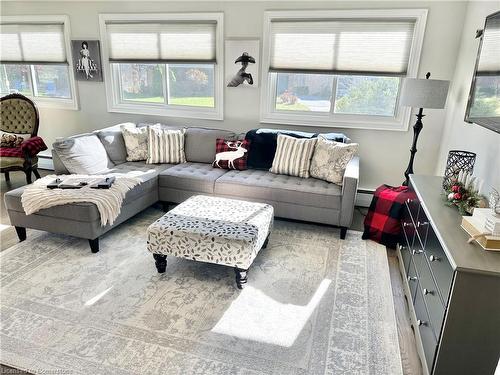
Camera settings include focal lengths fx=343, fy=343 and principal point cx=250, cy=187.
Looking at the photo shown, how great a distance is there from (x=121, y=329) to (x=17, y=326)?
2.05 ft

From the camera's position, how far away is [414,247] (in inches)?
92.0

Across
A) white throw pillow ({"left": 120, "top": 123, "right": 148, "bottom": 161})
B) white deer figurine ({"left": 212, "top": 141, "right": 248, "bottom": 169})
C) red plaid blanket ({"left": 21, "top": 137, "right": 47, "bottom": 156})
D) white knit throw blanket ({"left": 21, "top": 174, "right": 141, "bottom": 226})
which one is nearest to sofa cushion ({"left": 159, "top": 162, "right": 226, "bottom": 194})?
white deer figurine ({"left": 212, "top": 141, "right": 248, "bottom": 169})

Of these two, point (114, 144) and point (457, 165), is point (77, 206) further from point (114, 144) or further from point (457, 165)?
point (457, 165)

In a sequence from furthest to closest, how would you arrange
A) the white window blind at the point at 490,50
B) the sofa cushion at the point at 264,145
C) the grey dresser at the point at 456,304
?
the sofa cushion at the point at 264,145
the white window blind at the point at 490,50
the grey dresser at the point at 456,304

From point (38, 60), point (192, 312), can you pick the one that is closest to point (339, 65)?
point (192, 312)

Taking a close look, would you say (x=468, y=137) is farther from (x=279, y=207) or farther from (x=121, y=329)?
(x=121, y=329)

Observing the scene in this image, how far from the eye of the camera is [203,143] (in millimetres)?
4004

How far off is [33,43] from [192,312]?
464 centimetres

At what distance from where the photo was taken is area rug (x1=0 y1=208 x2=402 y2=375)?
1.86m

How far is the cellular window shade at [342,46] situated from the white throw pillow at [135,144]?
1.73m

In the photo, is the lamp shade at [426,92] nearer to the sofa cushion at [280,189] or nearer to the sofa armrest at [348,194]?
the sofa armrest at [348,194]

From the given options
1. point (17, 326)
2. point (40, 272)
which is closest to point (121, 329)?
point (17, 326)

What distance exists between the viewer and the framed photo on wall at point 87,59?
4504 mm

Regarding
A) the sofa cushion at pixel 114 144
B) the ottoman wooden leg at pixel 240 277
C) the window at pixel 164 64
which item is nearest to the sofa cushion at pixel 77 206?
the sofa cushion at pixel 114 144
